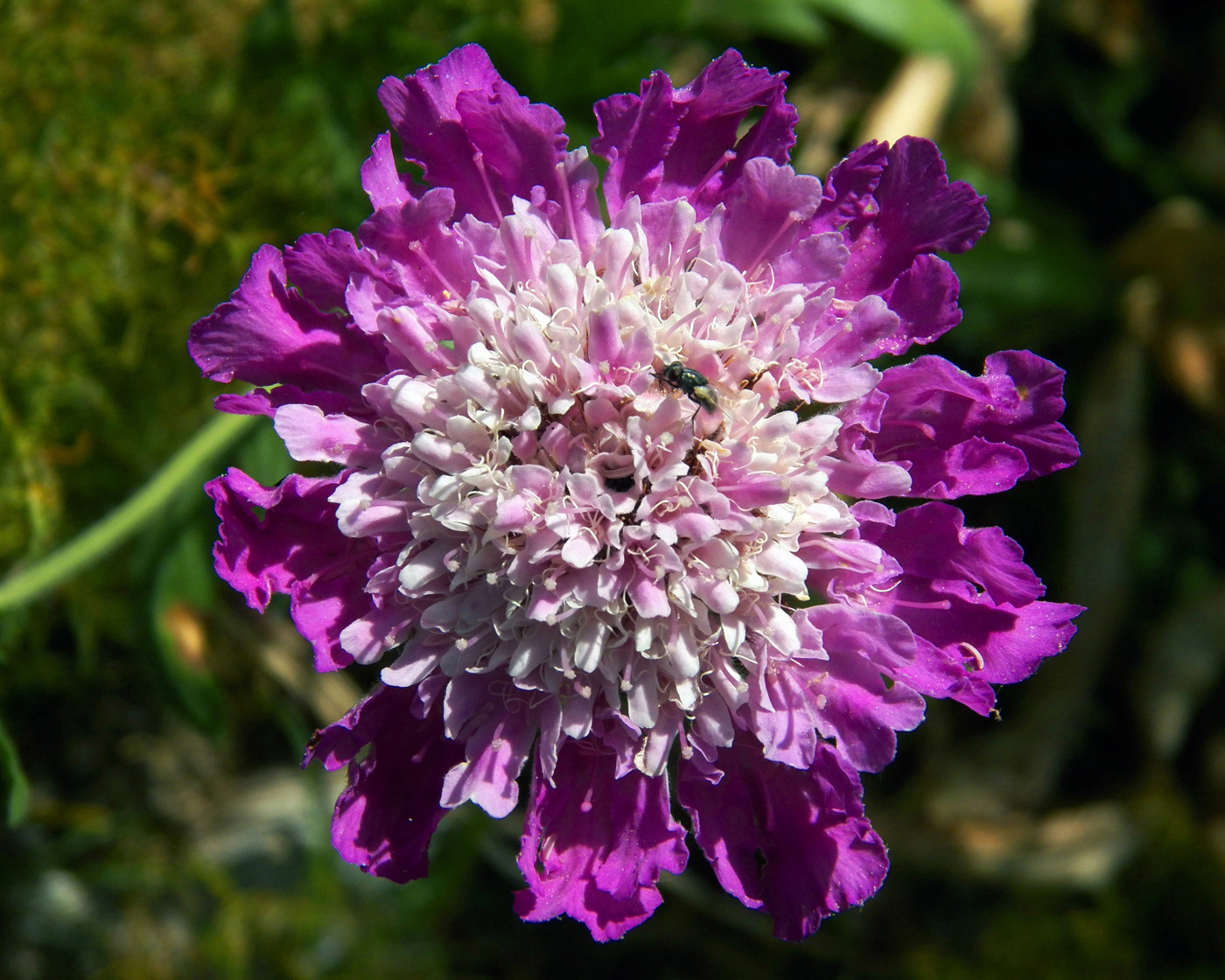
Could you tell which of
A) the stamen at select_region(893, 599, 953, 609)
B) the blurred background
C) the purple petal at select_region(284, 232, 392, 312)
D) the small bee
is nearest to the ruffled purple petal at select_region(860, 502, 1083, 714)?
the stamen at select_region(893, 599, 953, 609)

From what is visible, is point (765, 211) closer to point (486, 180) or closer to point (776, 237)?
point (776, 237)

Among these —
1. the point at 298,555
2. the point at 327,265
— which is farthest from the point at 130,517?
the point at 327,265

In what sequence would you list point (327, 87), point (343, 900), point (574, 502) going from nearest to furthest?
point (574, 502), point (327, 87), point (343, 900)

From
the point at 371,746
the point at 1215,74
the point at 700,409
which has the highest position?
the point at 1215,74

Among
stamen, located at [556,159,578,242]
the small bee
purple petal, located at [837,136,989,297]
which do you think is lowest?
the small bee

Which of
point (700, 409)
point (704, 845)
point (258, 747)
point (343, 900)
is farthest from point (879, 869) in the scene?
point (258, 747)

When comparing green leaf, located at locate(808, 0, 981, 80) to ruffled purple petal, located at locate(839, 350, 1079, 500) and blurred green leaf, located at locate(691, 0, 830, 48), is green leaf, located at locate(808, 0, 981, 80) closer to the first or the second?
blurred green leaf, located at locate(691, 0, 830, 48)

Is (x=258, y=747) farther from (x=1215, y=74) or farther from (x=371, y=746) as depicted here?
(x=1215, y=74)
